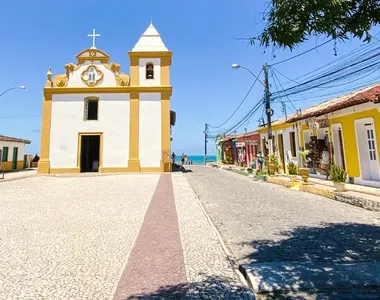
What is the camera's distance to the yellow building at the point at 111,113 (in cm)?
2064

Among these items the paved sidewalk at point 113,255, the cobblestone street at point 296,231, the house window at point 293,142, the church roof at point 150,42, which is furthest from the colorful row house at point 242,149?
the paved sidewalk at point 113,255

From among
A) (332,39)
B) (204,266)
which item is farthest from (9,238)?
(332,39)

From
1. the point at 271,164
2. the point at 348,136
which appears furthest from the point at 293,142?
the point at 348,136

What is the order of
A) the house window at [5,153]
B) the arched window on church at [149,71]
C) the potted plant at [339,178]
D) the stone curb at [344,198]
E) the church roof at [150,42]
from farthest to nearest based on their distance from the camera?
the house window at [5,153] → the church roof at [150,42] → the arched window on church at [149,71] → the potted plant at [339,178] → the stone curb at [344,198]

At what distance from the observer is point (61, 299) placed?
9.18ft

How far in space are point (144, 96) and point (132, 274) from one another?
1914 centimetres

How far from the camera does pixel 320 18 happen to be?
2789mm

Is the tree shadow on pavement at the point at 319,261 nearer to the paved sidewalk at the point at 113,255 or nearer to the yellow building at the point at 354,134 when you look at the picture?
the paved sidewalk at the point at 113,255

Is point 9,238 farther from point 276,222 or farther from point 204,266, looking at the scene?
point 276,222

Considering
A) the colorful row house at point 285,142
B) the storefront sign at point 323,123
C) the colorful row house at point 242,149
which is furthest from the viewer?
the colorful row house at point 242,149

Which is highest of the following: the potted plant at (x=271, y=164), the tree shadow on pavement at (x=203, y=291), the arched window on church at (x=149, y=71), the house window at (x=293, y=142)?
the arched window on church at (x=149, y=71)

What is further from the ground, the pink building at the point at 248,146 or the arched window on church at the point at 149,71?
the arched window on church at the point at 149,71

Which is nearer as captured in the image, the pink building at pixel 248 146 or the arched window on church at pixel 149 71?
the arched window on church at pixel 149 71

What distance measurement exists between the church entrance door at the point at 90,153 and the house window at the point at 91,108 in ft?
6.04
